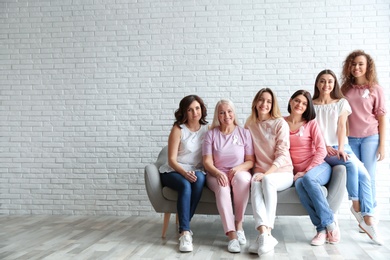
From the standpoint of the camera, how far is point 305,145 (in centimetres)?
380

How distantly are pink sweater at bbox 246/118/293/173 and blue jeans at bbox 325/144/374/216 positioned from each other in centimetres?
39

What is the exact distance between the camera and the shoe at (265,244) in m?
3.23

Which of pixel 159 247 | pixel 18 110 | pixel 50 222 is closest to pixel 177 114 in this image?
pixel 159 247

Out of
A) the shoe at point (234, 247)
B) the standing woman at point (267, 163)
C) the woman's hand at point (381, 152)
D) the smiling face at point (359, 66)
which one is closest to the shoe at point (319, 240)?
the standing woman at point (267, 163)

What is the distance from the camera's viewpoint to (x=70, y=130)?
5.12 meters

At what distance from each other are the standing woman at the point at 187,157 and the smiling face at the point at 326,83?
100cm

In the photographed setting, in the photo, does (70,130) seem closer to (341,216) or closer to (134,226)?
(134,226)

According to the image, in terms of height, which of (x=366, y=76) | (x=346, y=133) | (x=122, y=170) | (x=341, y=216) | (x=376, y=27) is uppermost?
(x=376, y=27)

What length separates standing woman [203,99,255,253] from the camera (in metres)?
3.59

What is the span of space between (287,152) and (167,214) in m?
1.13

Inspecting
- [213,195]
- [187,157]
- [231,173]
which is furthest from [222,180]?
[187,157]

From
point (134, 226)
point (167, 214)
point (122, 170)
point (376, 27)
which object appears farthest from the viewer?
point (122, 170)

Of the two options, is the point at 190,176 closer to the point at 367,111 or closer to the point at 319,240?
the point at 319,240

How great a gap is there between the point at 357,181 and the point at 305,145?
1.65ft
